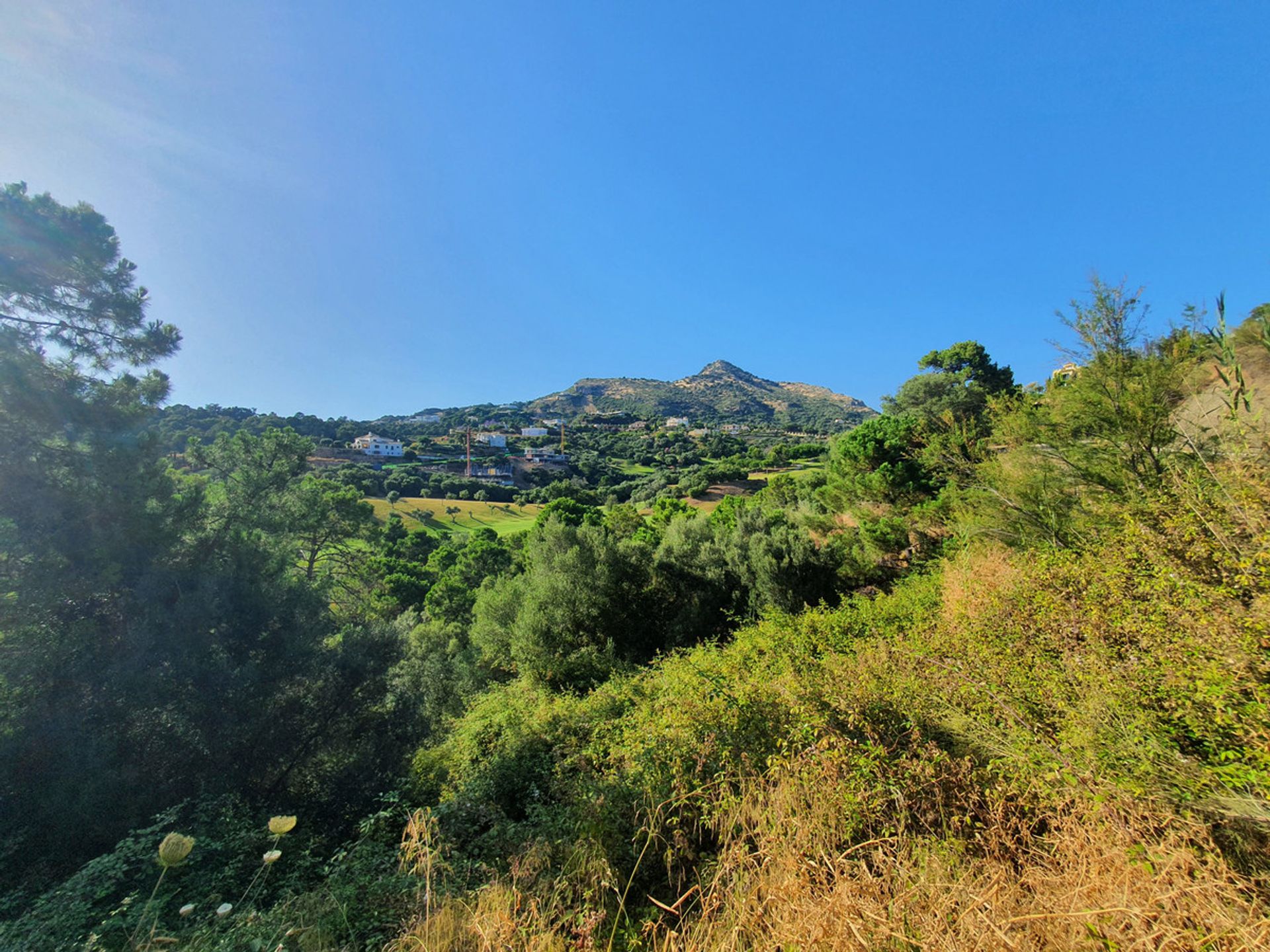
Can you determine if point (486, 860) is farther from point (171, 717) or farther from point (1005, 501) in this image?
point (1005, 501)

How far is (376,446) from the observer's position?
65188 mm

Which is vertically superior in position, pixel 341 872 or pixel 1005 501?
pixel 1005 501

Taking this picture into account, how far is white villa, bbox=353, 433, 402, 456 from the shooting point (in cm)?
6419

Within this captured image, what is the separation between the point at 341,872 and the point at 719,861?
3.55 meters

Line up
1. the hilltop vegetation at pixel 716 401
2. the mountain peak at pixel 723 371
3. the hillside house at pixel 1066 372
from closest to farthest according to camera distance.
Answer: the hillside house at pixel 1066 372
the hilltop vegetation at pixel 716 401
the mountain peak at pixel 723 371

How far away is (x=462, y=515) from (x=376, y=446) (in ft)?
108

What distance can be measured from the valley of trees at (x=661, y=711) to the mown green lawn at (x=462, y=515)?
82.0 feet

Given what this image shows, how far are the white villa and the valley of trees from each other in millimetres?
57525

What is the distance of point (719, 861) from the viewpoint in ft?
10.0

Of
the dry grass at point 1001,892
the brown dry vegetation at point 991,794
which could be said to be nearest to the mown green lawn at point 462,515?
the brown dry vegetation at point 991,794

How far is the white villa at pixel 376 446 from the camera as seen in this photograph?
211 ft

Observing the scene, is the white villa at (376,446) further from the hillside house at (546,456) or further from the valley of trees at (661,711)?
the valley of trees at (661,711)

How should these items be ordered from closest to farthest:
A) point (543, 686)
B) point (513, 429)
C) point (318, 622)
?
point (318, 622) < point (543, 686) < point (513, 429)

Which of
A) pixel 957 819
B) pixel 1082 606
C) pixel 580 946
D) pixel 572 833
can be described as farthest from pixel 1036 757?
pixel 572 833
